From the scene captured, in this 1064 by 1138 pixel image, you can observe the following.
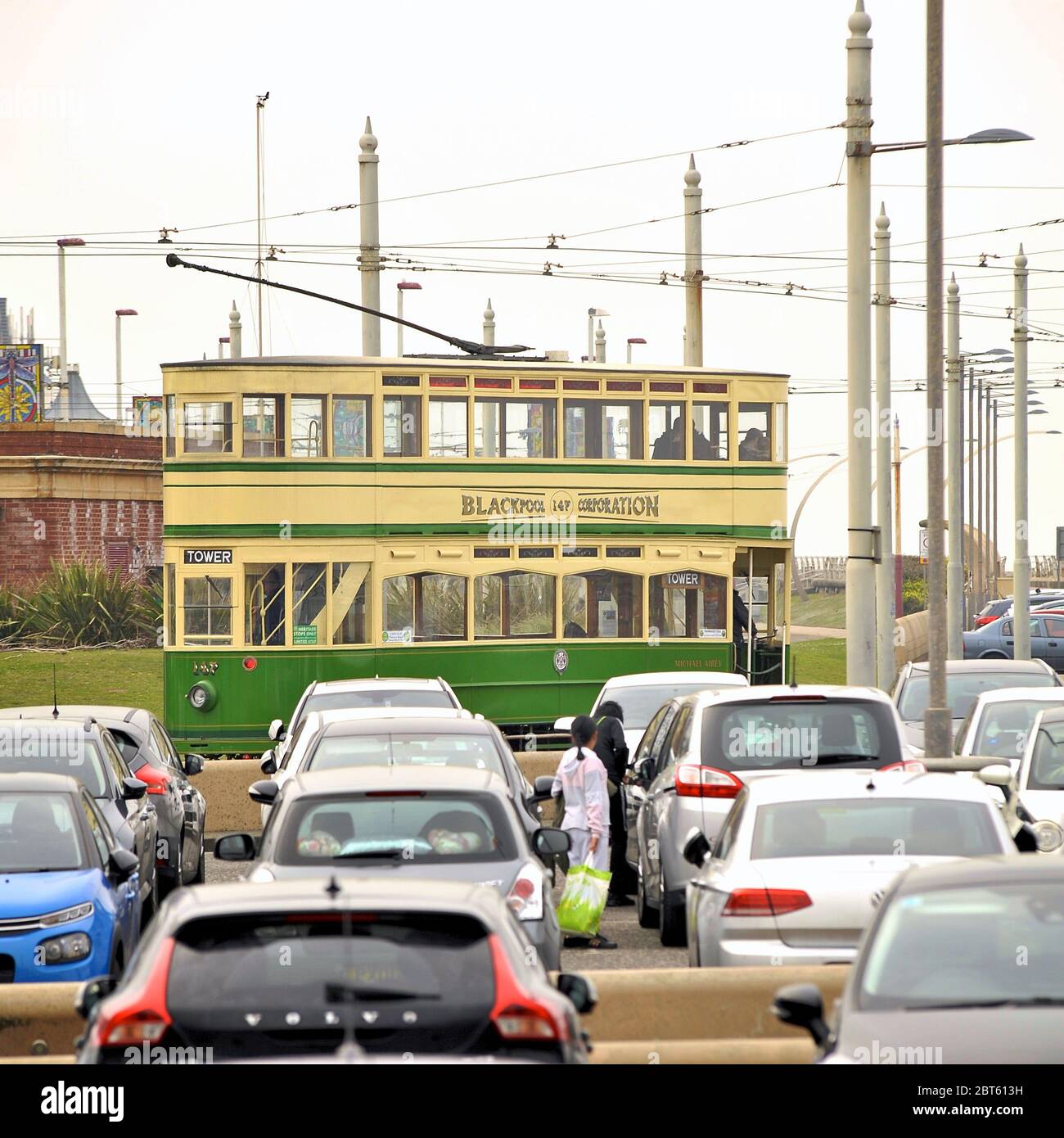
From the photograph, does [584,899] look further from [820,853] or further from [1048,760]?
[820,853]

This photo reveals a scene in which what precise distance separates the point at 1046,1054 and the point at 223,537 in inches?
709

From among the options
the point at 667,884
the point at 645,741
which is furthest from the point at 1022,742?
the point at 667,884

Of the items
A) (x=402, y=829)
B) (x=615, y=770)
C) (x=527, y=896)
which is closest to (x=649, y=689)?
(x=615, y=770)

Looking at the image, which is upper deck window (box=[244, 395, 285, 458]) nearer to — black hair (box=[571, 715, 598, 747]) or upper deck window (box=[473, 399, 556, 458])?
upper deck window (box=[473, 399, 556, 458])

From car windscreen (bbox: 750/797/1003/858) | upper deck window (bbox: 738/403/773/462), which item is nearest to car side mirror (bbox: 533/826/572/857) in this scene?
car windscreen (bbox: 750/797/1003/858)

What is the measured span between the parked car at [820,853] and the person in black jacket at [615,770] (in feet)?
15.4

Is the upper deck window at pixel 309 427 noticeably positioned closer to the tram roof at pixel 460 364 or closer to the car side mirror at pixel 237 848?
the tram roof at pixel 460 364

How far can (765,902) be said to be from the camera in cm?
907

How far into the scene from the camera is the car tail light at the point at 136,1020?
5.49 meters

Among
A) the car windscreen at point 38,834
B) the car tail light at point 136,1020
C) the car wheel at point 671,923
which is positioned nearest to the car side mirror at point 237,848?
the car windscreen at point 38,834

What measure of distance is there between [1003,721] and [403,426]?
28.6 ft

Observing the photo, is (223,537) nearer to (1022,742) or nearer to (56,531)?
(1022,742)

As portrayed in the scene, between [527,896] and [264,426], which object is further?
[264,426]

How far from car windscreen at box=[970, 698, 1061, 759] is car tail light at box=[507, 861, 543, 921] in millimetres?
8941
